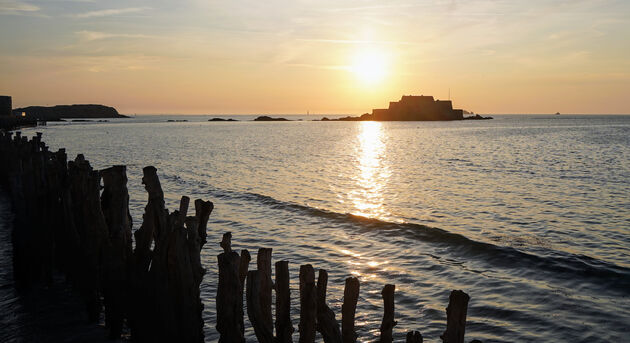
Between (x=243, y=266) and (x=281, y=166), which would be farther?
(x=281, y=166)

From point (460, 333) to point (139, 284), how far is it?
4317mm

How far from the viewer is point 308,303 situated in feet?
14.7

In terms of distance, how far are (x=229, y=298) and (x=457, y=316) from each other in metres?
2.36

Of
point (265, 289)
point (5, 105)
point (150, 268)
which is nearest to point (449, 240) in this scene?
point (150, 268)

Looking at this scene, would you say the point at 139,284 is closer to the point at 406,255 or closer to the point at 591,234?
the point at 406,255

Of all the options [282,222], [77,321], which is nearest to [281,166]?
[282,222]

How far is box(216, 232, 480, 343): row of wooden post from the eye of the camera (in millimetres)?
4199

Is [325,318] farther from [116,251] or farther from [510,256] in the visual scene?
[510,256]

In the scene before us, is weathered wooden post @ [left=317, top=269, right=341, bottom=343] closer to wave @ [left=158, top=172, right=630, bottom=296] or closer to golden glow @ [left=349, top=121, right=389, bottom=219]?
wave @ [left=158, top=172, right=630, bottom=296]

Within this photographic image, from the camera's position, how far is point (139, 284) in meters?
6.34

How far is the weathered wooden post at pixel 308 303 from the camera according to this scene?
4.34 m

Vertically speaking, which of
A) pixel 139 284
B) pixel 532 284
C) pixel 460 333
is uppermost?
pixel 460 333

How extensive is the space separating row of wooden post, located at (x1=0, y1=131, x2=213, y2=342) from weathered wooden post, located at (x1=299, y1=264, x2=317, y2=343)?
1.40m

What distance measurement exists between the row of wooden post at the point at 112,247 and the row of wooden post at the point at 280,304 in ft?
1.77
